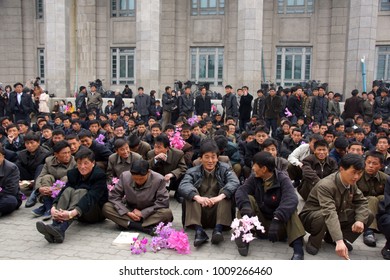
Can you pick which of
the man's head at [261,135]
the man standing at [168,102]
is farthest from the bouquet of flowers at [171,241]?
the man standing at [168,102]

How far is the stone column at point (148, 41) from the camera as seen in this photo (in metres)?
17.8

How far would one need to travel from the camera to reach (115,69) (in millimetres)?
22781

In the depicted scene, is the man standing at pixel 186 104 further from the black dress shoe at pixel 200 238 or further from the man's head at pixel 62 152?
the black dress shoe at pixel 200 238

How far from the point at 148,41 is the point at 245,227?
554 inches

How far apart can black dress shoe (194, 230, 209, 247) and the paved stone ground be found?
0.07 metres

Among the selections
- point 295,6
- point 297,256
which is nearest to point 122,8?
point 295,6

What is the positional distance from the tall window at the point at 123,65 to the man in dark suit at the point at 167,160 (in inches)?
622

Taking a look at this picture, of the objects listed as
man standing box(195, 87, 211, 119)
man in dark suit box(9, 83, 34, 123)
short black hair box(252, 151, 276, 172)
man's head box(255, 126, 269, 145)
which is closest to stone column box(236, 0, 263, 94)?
man standing box(195, 87, 211, 119)

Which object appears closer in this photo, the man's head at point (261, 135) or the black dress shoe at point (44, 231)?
the black dress shoe at point (44, 231)

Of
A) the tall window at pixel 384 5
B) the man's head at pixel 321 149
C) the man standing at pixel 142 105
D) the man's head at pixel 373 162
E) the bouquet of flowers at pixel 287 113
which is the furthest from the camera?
the tall window at pixel 384 5

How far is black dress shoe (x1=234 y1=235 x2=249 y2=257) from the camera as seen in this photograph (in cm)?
514

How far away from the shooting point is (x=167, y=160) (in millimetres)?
7387
